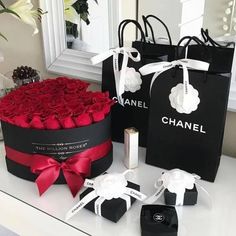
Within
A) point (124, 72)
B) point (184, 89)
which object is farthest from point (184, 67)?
point (124, 72)

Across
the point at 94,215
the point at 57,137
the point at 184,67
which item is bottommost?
the point at 94,215

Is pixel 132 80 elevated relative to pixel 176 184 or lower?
elevated

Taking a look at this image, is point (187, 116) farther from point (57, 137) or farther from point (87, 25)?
point (87, 25)

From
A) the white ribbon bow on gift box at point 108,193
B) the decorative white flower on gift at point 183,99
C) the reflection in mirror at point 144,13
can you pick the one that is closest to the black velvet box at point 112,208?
the white ribbon bow on gift box at point 108,193

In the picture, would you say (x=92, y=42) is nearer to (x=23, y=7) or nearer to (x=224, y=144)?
(x=23, y=7)

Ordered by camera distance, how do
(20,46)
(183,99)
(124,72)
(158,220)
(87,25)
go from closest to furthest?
(158,220) → (183,99) → (124,72) → (87,25) → (20,46)

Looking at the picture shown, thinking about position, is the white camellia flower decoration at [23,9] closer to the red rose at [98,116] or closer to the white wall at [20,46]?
the white wall at [20,46]

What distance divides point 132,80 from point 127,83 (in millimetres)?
15

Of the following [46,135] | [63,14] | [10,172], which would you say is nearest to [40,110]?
[46,135]

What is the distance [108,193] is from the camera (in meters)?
0.70

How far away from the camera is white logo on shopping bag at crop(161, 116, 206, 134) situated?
78 centimetres

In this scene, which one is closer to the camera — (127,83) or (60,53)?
(127,83)

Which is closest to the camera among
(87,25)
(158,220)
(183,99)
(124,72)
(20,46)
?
(158,220)

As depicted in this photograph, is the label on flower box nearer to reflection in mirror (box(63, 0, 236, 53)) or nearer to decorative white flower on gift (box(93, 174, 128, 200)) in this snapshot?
Answer: decorative white flower on gift (box(93, 174, 128, 200))
